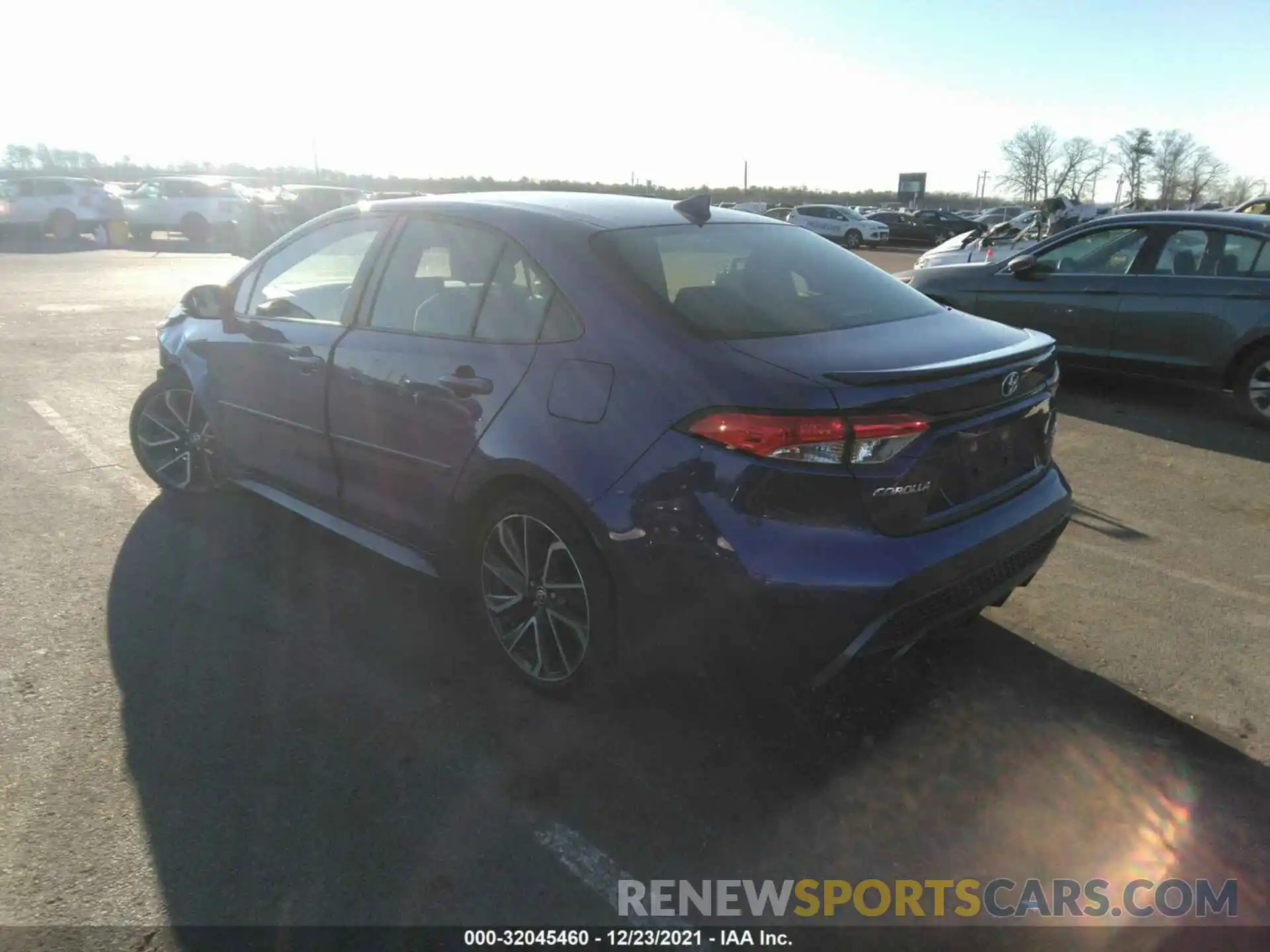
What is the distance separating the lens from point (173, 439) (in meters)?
5.14

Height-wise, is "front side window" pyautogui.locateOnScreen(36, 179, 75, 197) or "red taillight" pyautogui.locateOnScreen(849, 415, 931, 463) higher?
"front side window" pyautogui.locateOnScreen(36, 179, 75, 197)

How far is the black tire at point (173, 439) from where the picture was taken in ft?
16.5

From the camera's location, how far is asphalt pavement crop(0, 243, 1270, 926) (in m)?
2.43

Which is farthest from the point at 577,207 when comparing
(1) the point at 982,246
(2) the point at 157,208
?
(2) the point at 157,208

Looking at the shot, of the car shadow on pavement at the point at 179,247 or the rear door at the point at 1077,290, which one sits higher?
the rear door at the point at 1077,290

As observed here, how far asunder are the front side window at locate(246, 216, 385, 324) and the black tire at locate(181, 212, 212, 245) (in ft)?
84.2

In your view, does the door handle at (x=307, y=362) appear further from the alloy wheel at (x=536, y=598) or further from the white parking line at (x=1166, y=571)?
the white parking line at (x=1166, y=571)

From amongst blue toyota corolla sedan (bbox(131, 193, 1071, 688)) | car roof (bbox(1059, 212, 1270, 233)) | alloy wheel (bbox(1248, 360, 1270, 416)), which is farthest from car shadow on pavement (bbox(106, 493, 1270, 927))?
car roof (bbox(1059, 212, 1270, 233))

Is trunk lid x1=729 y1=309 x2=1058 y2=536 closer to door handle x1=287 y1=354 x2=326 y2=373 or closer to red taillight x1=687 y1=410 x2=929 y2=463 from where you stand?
red taillight x1=687 y1=410 x2=929 y2=463

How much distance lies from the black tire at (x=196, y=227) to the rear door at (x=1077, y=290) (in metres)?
25.2

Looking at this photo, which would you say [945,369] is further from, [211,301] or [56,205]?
[56,205]

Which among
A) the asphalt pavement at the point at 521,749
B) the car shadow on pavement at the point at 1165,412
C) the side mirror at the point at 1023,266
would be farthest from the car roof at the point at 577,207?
the side mirror at the point at 1023,266

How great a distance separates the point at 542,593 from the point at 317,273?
2.15 metres

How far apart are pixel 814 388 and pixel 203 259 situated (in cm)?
2388
